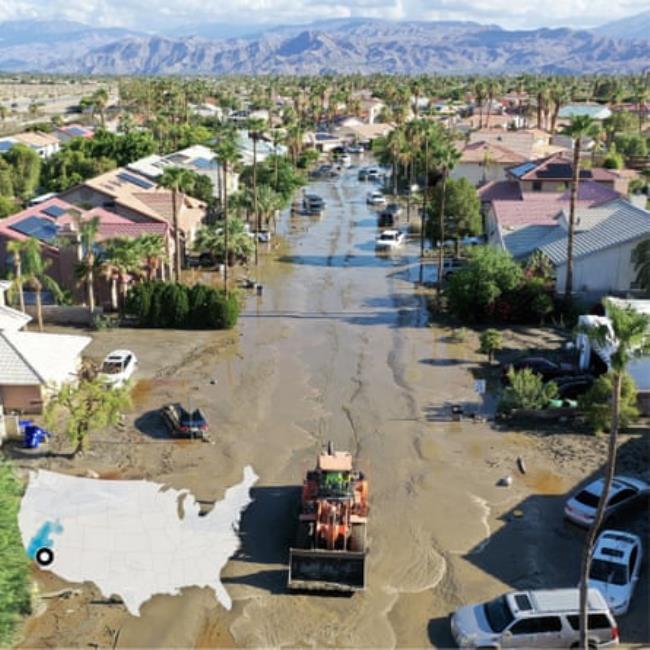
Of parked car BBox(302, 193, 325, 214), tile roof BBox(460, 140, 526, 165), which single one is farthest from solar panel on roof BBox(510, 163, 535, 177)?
parked car BBox(302, 193, 325, 214)

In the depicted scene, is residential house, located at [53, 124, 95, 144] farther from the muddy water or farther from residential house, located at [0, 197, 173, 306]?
the muddy water

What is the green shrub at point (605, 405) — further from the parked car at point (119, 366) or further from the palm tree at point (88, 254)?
the palm tree at point (88, 254)

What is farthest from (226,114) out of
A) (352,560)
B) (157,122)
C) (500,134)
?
(352,560)

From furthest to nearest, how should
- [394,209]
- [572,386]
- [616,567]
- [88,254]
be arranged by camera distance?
1. [394,209]
2. [88,254]
3. [572,386]
4. [616,567]

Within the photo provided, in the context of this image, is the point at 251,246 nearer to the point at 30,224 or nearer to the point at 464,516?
the point at 30,224

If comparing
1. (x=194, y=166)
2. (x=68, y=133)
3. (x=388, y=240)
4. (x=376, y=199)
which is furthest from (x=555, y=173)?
(x=68, y=133)

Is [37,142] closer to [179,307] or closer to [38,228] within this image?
[38,228]

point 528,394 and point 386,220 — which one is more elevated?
point 528,394

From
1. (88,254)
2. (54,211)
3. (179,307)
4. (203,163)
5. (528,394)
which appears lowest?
(528,394)
